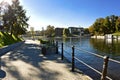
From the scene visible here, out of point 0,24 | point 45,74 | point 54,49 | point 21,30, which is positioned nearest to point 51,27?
point 21,30

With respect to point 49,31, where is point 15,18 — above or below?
above

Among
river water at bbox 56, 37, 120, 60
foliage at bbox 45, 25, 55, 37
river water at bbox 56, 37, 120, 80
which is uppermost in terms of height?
foliage at bbox 45, 25, 55, 37

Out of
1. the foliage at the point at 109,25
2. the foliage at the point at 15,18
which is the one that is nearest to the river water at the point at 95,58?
the foliage at the point at 15,18

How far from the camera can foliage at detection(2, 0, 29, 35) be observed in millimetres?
53312

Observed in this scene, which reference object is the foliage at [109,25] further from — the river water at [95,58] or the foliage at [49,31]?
the river water at [95,58]

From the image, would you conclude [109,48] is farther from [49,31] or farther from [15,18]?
[49,31]

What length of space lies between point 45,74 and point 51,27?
156648 mm

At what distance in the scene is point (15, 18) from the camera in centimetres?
5716

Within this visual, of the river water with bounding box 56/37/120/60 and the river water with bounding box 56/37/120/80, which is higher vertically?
the river water with bounding box 56/37/120/80

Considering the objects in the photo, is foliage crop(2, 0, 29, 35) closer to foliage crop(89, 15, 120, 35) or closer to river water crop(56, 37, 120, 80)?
river water crop(56, 37, 120, 80)

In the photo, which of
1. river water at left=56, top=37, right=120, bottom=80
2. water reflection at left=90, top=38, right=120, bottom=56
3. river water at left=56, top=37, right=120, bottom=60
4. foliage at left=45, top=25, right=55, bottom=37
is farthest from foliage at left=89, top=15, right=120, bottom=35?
river water at left=56, top=37, right=120, bottom=80

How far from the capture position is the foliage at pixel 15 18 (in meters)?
53.3

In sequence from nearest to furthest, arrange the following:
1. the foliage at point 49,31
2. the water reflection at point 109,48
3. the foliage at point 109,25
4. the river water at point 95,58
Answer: the river water at point 95,58 → the water reflection at point 109,48 → the foliage at point 109,25 → the foliage at point 49,31

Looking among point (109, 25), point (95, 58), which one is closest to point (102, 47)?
point (95, 58)
